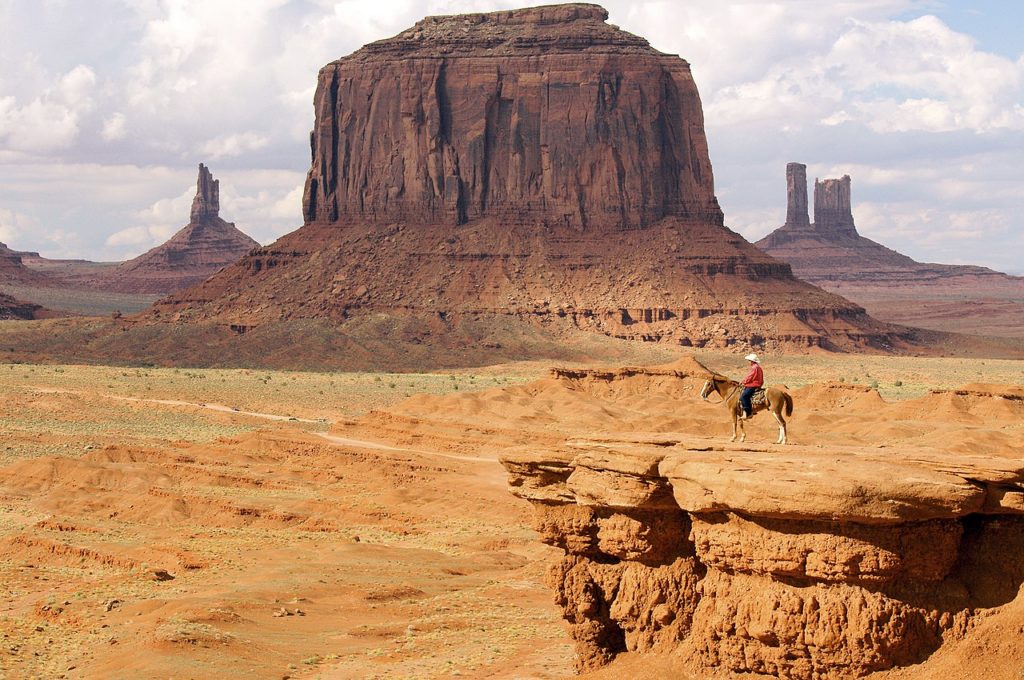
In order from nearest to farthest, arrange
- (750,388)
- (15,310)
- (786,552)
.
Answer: (786,552), (750,388), (15,310)

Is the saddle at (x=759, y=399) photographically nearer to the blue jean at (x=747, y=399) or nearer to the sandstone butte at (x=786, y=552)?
the blue jean at (x=747, y=399)

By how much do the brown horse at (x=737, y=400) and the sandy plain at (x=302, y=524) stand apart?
11.5 ft

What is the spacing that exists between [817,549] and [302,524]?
1896 cm

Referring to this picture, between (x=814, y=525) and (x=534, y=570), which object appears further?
(x=534, y=570)

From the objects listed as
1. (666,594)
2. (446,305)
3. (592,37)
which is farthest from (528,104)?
(666,594)

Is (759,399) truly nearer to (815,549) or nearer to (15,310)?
(815,549)

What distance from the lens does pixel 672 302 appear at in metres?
103

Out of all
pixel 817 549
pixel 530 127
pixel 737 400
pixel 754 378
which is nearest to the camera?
pixel 817 549

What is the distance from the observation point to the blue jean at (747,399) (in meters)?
18.8

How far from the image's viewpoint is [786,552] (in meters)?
15.1

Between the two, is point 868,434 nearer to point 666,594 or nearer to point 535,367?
point 666,594

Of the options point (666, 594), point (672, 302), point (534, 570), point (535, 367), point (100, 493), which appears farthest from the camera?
point (672, 302)

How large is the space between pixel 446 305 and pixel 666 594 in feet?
287

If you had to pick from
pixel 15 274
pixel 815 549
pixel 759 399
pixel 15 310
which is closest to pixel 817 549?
pixel 815 549
